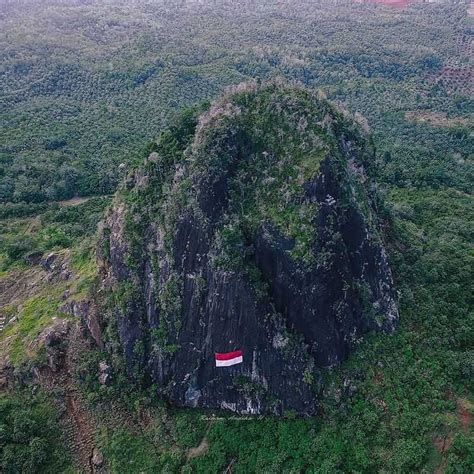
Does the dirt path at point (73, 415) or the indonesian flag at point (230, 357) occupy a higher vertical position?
the indonesian flag at point (230, 357)

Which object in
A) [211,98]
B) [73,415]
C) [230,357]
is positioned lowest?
[73,415]

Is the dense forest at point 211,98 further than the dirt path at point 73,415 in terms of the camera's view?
No

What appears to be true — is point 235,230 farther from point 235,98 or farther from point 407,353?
point 407,353

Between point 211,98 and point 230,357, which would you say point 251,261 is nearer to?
point 230,357

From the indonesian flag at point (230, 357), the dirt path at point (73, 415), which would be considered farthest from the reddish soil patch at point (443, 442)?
the dirt path at point (73, 415)

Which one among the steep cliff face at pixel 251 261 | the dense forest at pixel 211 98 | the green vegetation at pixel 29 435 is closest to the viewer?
the steep cliff face at pixel 251 261

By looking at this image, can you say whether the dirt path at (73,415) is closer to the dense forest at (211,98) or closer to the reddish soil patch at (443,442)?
the dense forest at (211,98)

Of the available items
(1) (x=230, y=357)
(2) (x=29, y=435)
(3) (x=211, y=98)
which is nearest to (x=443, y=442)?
(1) (x=230, y=357)
